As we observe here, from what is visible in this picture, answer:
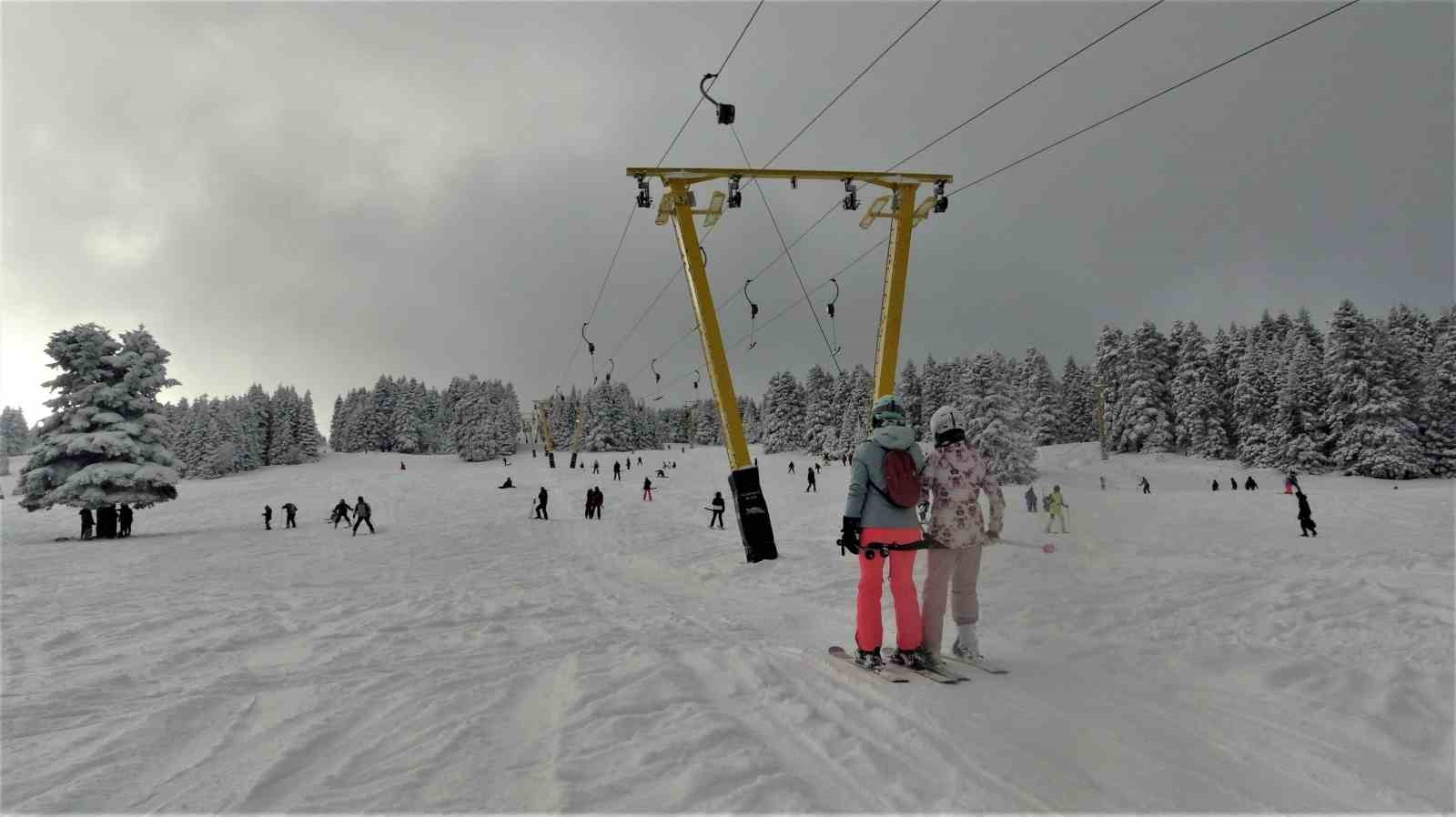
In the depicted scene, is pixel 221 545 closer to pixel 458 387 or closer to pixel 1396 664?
pixel 1396 664

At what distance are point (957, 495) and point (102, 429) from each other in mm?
37759

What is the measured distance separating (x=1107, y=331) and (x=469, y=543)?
7135 centimetres

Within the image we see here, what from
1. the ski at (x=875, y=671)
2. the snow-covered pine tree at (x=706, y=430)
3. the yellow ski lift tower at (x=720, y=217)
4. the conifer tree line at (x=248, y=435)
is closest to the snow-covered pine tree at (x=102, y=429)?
the yellow ski lift tower at (x=720, y=217)

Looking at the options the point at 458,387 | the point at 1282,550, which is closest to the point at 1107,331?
the point at 1282,550

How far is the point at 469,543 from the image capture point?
2053 cm

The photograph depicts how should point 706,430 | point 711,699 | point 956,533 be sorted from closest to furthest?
point 711,699
point 956,533
point 706,430

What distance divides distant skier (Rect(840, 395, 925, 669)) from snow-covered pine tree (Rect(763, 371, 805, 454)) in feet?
284

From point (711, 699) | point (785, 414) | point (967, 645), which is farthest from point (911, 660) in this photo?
point (785, 414)

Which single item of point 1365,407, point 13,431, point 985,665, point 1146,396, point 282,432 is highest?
point 13,431

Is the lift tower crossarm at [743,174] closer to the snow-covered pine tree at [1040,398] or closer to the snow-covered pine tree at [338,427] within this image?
the snow-covered pine tree at [1040,398]

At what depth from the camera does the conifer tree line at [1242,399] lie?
47.6m

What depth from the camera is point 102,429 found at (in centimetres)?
2823

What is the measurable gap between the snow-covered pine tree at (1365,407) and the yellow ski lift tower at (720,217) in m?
53.1

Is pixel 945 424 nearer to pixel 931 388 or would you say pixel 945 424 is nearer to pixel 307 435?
pixel 931 388
